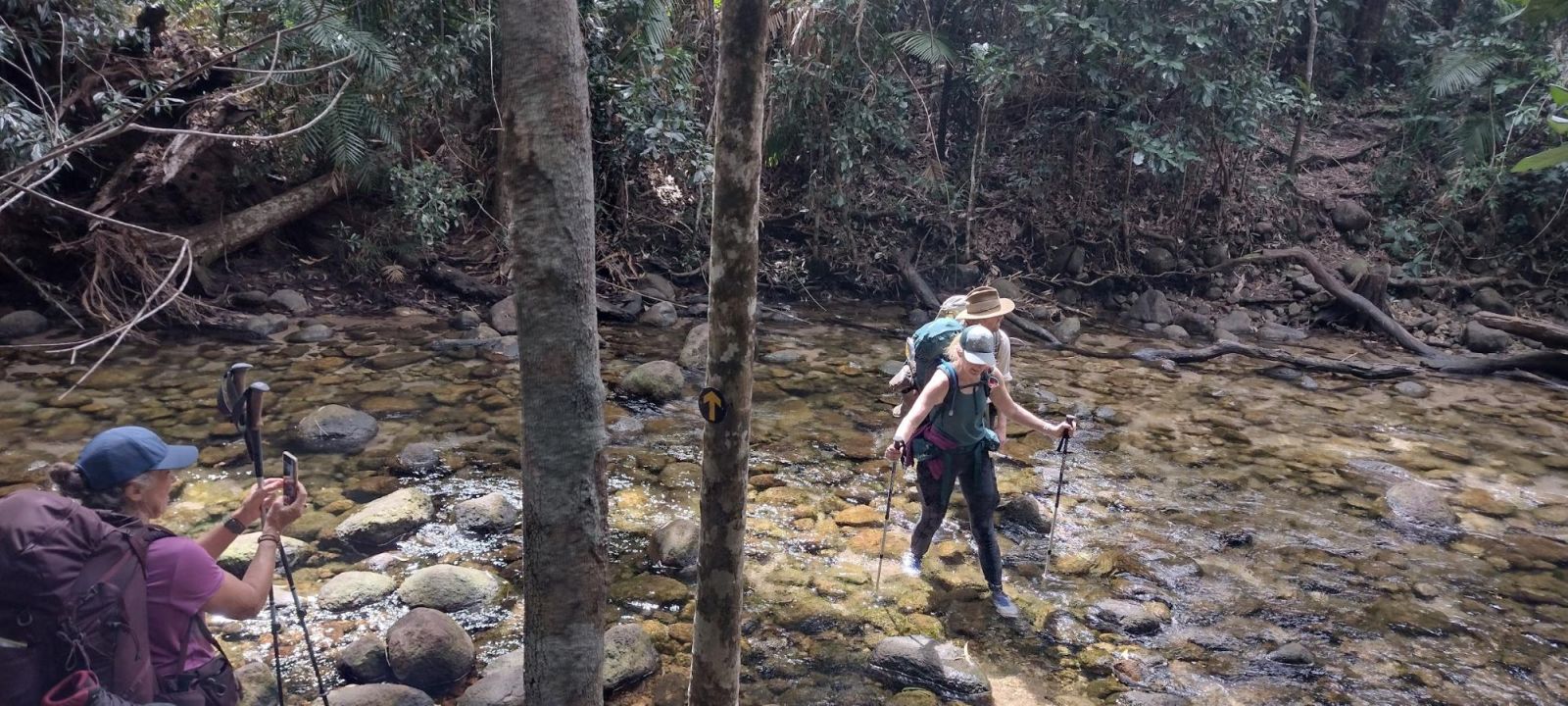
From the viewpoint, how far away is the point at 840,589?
18.6 ft

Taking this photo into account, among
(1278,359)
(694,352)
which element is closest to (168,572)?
(694,352)

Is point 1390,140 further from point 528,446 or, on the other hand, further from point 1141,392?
point 528,446

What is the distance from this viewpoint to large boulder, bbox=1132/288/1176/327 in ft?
43.2

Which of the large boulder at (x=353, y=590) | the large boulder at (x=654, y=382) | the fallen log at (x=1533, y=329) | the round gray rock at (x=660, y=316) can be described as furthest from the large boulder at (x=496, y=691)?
the fallen log at (x=1533, y=329)

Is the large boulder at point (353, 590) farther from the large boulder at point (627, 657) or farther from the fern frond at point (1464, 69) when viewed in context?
the fern frond at point (1464, 69)

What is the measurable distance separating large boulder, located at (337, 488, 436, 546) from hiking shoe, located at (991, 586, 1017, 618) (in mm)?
3853

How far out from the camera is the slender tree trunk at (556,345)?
8.69 ft

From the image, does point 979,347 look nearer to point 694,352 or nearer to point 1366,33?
point 694,352

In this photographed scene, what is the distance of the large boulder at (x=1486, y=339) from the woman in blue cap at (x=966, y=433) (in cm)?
984

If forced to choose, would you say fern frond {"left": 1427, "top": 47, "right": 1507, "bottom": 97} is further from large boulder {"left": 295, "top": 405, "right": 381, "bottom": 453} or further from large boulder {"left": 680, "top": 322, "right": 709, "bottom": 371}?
large boulder {"left": 295, "top": 405, "right": 381, "bottom": 453}

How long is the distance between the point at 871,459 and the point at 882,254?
6714 millimetres

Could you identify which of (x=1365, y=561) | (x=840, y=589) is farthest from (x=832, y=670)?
(x=1365, y=561)

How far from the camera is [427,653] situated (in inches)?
179

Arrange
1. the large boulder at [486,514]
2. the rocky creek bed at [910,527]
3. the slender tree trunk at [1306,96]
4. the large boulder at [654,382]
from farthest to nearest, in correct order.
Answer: the slender tree trunk at [1306,96] < the large boulder at [654,382] < the large boulder at [486,514] < the rocky creek bed at [910,527]
